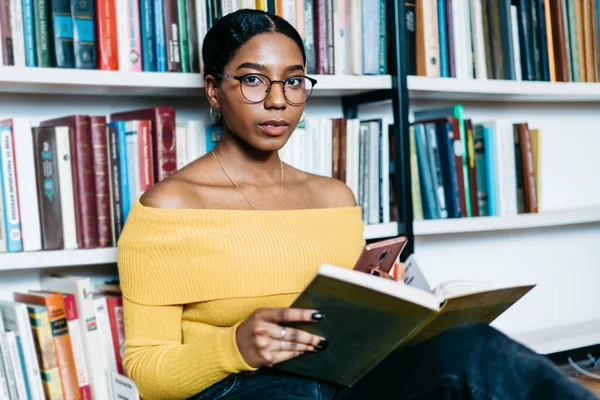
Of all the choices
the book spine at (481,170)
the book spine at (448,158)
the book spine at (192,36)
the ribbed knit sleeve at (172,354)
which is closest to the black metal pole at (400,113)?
the book spine at (448,158)

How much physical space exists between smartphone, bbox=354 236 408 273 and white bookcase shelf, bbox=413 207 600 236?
0.63 m

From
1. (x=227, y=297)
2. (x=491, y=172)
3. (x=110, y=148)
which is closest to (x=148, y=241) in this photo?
(x=227, y=297)

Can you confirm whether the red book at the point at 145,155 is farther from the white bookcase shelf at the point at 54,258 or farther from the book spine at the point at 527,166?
the book spine at the point at 527,166

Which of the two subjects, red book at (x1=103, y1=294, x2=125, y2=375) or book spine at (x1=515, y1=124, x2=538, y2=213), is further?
book spine at (x1=515, y1=124, x2=538, y2=213)

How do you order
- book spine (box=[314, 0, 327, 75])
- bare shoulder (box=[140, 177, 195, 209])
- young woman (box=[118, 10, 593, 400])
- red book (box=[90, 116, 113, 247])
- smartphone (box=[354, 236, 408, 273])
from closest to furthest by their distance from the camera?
young woman (box=[118, 10, 593, 400])
smartphone (box=[354, 236, 408, 273])
bare shoulder (box=[140, 177, 195, 209])
red book (box=[90, 116, 113, 247])
book spine (box=[314, 0, 327, 75])

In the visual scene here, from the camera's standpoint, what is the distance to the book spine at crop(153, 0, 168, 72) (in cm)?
146

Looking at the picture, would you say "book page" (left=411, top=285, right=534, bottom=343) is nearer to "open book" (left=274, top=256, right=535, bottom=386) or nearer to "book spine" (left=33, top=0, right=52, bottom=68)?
"open book" (left=274, top=256, right=535, bottom=386)

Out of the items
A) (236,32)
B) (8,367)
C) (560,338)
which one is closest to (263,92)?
(236,32)

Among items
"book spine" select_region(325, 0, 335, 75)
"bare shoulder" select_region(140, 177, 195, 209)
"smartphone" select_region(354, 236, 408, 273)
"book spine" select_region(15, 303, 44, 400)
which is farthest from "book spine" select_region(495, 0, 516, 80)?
"book spine" select_region(15, 303, 44, 400)

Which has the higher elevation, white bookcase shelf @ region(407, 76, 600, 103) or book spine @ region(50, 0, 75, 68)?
book spine @ region(50, 0, 75, 68)

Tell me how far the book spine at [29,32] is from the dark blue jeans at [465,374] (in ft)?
2.39

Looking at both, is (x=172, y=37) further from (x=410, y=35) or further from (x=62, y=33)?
(x=410, y=35)

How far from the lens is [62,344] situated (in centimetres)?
139

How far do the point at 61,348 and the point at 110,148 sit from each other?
1.25 ft
